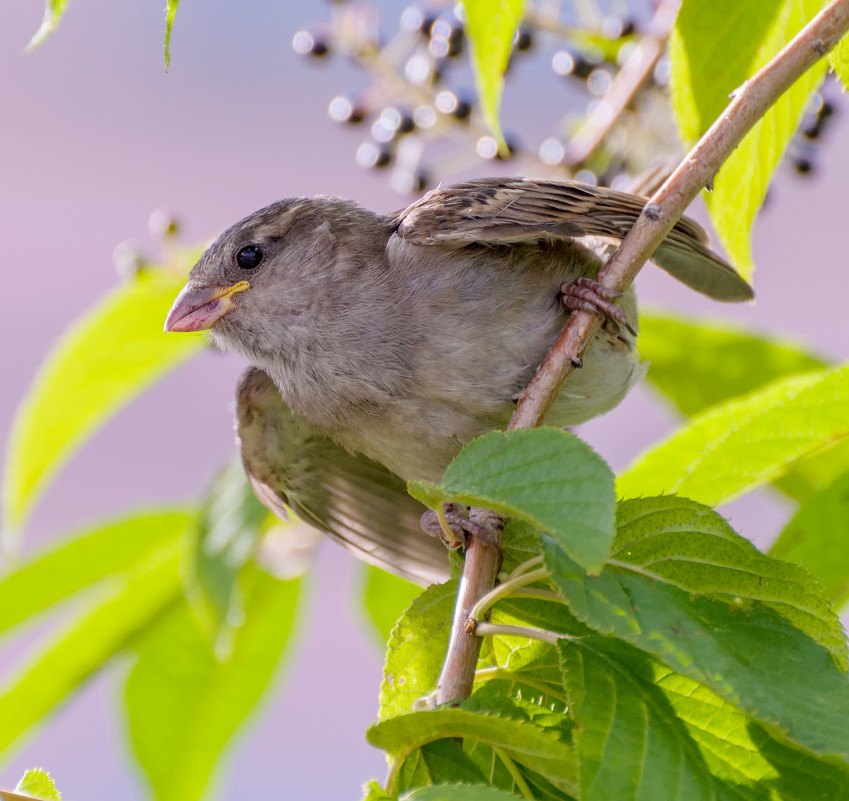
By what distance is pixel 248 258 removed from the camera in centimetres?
306

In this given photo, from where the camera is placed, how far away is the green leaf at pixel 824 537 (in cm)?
219

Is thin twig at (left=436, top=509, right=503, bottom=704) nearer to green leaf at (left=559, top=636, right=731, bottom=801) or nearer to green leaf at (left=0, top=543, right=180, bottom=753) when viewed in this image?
green leaf at (left=559, top=636, right=731, bottom=801)

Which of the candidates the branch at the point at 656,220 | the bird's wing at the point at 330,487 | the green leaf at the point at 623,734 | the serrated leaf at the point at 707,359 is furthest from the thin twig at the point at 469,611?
the serrated leaf at the point at 707,359

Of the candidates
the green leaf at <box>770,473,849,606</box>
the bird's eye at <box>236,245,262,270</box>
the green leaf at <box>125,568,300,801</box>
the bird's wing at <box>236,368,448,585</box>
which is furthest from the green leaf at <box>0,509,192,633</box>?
the green leaf at <box>770,473,849,606</box>

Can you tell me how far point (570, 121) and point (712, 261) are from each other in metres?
1.00

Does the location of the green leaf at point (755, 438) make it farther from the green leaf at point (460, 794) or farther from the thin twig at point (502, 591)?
the green leaf at point (460, 794)

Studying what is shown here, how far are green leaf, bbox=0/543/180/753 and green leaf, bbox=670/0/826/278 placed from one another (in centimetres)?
179

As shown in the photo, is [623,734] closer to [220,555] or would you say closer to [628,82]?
[220,555]

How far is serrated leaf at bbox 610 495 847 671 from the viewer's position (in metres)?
1.62

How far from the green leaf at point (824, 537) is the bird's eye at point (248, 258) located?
1594 millimetres

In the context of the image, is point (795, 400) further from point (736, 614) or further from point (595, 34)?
point (595, 34)

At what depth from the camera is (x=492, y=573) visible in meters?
1.76

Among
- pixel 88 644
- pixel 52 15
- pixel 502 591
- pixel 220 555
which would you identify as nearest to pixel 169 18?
pixel 52 15

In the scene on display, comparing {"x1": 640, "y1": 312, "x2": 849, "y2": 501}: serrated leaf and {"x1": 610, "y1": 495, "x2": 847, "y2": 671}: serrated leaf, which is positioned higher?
{"x1": 640, "y1": 312, "x2": 849, "y2": 501}: serrated leaf
